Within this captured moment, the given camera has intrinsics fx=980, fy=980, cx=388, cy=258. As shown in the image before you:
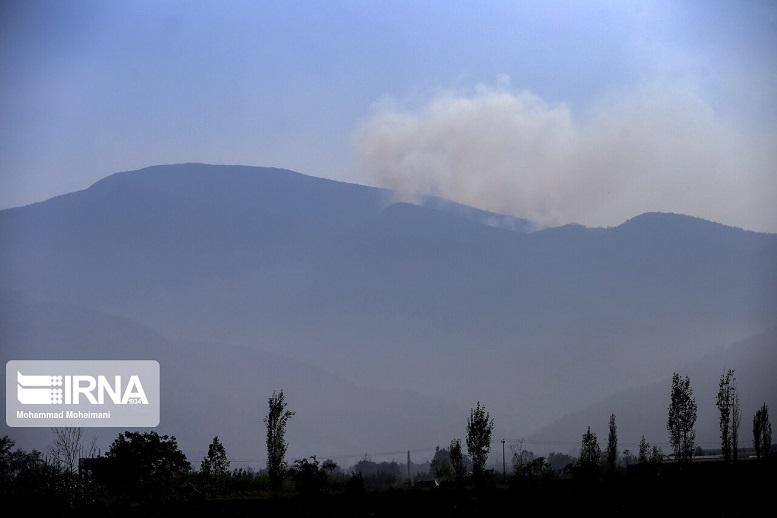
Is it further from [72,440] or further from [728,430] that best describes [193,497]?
[728,430]

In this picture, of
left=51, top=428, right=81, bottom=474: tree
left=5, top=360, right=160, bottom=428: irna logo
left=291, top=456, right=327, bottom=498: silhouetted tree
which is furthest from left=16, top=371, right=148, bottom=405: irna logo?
left=291, top=456, right=327, bottom=498: silhouetted tree

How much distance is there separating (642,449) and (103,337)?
62.2m

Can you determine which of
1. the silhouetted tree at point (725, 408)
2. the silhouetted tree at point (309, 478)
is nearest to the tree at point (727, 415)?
the silhouetted tree at point (725, 408)

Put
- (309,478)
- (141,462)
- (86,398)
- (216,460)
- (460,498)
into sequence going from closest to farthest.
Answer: (460,498), (309,478), (86,398), (216,460), (141,462)

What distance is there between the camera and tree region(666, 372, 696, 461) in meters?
38.1

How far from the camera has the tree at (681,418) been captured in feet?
125

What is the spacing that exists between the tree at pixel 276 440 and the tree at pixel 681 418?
14.9m

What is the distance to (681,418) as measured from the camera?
126 ft

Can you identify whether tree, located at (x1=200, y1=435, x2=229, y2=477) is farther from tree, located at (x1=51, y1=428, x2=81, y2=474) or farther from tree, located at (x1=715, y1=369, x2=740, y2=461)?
tree, located at (x1=715, y1=369, x2=740, y2=461)

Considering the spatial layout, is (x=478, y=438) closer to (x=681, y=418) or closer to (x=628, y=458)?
(x=681, y=418)

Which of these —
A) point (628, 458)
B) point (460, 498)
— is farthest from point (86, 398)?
point (628, 458)

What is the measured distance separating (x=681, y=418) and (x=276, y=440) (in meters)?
15.8

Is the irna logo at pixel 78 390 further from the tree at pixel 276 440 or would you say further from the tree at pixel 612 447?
the tree at pixel 612 447

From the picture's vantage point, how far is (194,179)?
342 ft
